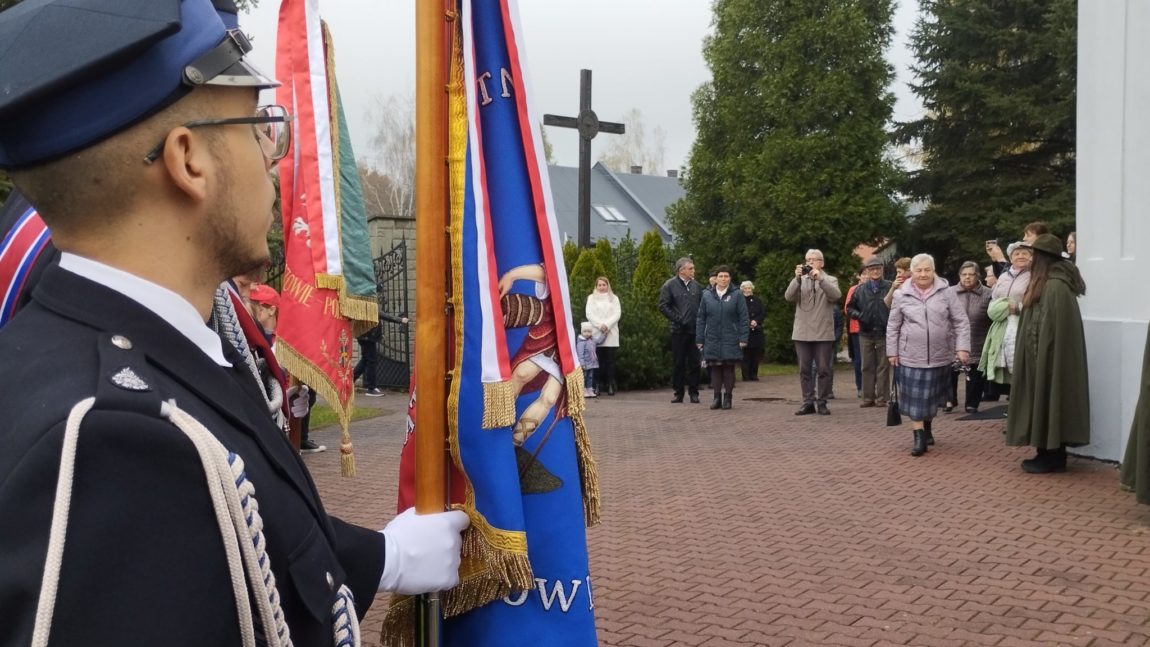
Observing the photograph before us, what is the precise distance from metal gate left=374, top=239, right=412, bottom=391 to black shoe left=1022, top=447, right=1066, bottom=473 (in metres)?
9.98

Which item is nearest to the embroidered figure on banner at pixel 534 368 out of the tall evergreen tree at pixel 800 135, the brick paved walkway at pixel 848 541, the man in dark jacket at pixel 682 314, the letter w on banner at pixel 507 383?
the letter w on banner at pixel 507 383

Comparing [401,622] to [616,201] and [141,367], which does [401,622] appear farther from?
[616,201]

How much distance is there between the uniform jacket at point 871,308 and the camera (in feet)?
44.8

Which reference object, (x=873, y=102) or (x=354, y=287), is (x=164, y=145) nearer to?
(x=354, y=287)

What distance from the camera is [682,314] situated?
49.4ft

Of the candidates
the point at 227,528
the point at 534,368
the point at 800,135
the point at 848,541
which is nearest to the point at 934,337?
the point at 848,541

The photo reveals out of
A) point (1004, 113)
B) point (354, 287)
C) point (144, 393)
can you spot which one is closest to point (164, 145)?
point (144, 393)

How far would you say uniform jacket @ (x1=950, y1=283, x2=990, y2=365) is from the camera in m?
13.1

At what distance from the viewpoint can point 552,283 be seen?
2.78 m

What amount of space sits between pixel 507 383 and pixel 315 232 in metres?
1.70

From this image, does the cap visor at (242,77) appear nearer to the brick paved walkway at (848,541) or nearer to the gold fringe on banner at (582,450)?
the gold fringe on banner at (582,450)

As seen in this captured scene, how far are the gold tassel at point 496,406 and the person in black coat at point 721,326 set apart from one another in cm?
1148

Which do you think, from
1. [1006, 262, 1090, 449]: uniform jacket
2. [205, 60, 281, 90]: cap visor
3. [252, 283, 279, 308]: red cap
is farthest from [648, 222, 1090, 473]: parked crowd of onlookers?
[205, 60, 281, 90]: cap visor

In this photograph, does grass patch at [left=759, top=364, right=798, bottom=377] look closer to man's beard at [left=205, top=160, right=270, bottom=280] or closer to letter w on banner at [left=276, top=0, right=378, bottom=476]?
letter w on banner at [left=276, top=0, right=378, bottom=476]
